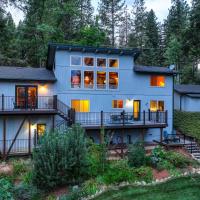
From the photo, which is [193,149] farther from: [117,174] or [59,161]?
[59,161]

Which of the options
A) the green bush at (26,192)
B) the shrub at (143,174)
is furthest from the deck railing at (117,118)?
the green bush at (26,192)

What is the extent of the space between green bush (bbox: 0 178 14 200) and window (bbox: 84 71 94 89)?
443 inches

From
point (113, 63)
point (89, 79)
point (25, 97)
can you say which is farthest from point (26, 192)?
→ point (113, 63)

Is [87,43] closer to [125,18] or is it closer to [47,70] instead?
[47,70]

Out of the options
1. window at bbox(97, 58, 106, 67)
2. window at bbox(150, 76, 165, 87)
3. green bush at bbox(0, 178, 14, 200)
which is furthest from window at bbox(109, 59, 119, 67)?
green bush at bbox(0, 178, 14, 200)

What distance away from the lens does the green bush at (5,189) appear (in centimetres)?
1410

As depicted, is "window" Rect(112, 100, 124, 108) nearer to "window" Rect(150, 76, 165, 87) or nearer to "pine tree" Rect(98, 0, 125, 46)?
"window" Rect(150, 76, 165, 87)

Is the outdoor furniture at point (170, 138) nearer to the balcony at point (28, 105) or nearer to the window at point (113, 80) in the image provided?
the window at point (113, 80)

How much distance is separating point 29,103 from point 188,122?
1482 cm

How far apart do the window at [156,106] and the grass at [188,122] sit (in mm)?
2778

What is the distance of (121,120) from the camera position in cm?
2486

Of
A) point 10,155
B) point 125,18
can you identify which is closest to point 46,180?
point 10,155

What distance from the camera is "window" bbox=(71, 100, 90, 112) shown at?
25.1 m

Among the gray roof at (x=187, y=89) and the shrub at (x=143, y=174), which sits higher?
the gray roof at (x=187, y=89)
